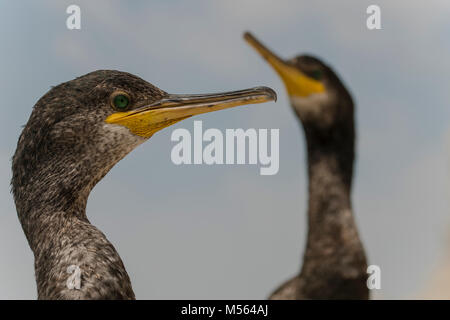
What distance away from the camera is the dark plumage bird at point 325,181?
2537 mm

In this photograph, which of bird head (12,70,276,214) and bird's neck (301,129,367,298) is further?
bird's neck (301,129,367,298)

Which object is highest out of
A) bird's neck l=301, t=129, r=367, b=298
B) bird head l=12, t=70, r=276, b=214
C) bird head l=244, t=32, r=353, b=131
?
bird head l=244, t=32, r=353, b=131

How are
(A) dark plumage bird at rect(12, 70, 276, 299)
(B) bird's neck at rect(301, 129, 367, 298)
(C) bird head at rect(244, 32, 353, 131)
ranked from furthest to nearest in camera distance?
(C) bird head at rect(244, 32, 353, 131), (B) bird's neck at rect(301, 129, 367, 298), (A) dark plumage bird at rect(12, 70, 276, 299)

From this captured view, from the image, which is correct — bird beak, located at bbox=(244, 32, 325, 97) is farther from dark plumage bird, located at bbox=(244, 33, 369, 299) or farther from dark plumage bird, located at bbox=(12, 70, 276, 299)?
dark plumage bird, located at bbox=(12, 70, 276, 299)

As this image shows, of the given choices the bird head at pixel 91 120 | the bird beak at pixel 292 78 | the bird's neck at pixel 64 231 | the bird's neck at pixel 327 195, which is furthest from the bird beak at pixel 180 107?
the bird's neck at pixel 327 195

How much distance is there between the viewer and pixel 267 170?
95.0 inches

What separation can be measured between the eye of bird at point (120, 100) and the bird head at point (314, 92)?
0.76 meters

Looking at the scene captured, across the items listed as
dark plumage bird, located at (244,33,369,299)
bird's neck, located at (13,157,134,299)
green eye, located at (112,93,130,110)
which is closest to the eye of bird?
green eye, located at (112,93,130,110)

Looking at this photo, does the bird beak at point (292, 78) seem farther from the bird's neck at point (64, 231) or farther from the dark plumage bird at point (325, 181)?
the bird's neck at point (64, 231)

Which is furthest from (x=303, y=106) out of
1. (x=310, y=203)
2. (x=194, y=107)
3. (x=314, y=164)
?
(x=194, y=107)

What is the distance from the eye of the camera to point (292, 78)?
2.67 metres

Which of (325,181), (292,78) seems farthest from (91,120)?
(325,181)

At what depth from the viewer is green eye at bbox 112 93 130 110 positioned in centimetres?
211
